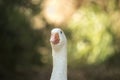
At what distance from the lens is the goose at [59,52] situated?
74.3 inches

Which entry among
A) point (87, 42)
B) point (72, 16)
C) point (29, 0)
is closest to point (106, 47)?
point (87, 42)

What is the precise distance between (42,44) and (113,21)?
709 mm

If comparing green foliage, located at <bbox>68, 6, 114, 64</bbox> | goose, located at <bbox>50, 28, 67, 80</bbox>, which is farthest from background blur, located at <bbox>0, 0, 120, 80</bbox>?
goose, located at <bbox>50, 28, 67, 80</bbox>

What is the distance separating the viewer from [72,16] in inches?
175

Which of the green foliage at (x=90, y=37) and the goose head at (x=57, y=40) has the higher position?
the green foliage at (x=90, y=37)

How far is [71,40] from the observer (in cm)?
426

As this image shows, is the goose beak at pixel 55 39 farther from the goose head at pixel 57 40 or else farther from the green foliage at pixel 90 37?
the green foliage at pixel 90 37

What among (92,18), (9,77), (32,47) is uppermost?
(92,18)

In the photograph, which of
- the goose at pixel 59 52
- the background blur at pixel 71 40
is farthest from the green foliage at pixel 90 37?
the goose at pixel 59 52

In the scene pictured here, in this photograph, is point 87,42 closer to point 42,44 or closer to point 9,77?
point 42,44

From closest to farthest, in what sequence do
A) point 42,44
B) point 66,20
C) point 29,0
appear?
point 29,0
point 42,44
point 66,20

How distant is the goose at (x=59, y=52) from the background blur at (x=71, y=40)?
1.68m

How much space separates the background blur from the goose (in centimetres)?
168

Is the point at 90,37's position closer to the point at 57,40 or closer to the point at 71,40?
the point at 71,40
